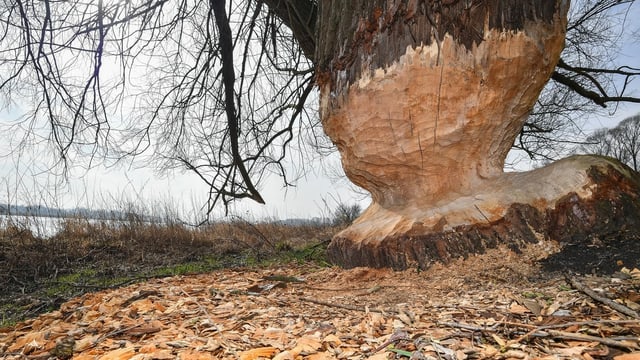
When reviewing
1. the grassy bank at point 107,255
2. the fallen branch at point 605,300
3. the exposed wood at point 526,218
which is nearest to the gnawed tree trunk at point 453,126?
the exposed wood at point 526,218

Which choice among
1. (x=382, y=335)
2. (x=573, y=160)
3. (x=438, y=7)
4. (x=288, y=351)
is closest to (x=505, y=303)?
(x=382, y=335)

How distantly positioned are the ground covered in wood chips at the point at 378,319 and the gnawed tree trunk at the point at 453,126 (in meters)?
0.22

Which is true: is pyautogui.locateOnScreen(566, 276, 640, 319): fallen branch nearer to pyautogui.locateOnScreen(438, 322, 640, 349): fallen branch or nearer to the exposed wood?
pyautogui.locateOnScreen(438, 322, 640, 349): fallen branch

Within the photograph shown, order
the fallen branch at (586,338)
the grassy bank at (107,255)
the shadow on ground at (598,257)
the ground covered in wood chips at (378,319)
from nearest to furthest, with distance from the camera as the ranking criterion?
the fallen branch at (586,338), the ground covered in wood chips at (378,319), the shadow on ground at (598,257), the grassy bank at (107,255)

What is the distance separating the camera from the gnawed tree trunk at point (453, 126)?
220cm

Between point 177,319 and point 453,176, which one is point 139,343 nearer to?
point 177,319

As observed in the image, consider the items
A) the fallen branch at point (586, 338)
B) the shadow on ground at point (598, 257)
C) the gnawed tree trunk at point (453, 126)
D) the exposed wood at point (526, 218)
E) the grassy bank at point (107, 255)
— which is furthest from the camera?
the grassy bank at point (107, 255)

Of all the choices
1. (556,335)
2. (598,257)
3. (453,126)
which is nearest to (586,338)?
(556,335)

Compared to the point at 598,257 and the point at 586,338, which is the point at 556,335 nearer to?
the point at 586,338

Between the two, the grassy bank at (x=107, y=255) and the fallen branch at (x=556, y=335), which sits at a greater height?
the grassy bank at (x=107, y=255)

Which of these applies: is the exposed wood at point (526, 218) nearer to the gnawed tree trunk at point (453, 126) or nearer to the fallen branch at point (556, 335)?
the gnawed tree trunk at point (453, 126)

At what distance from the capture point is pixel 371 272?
2.44 meters

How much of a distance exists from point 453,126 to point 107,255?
15.1ft

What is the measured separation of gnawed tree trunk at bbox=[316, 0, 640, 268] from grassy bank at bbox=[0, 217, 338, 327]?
125 centimetres
